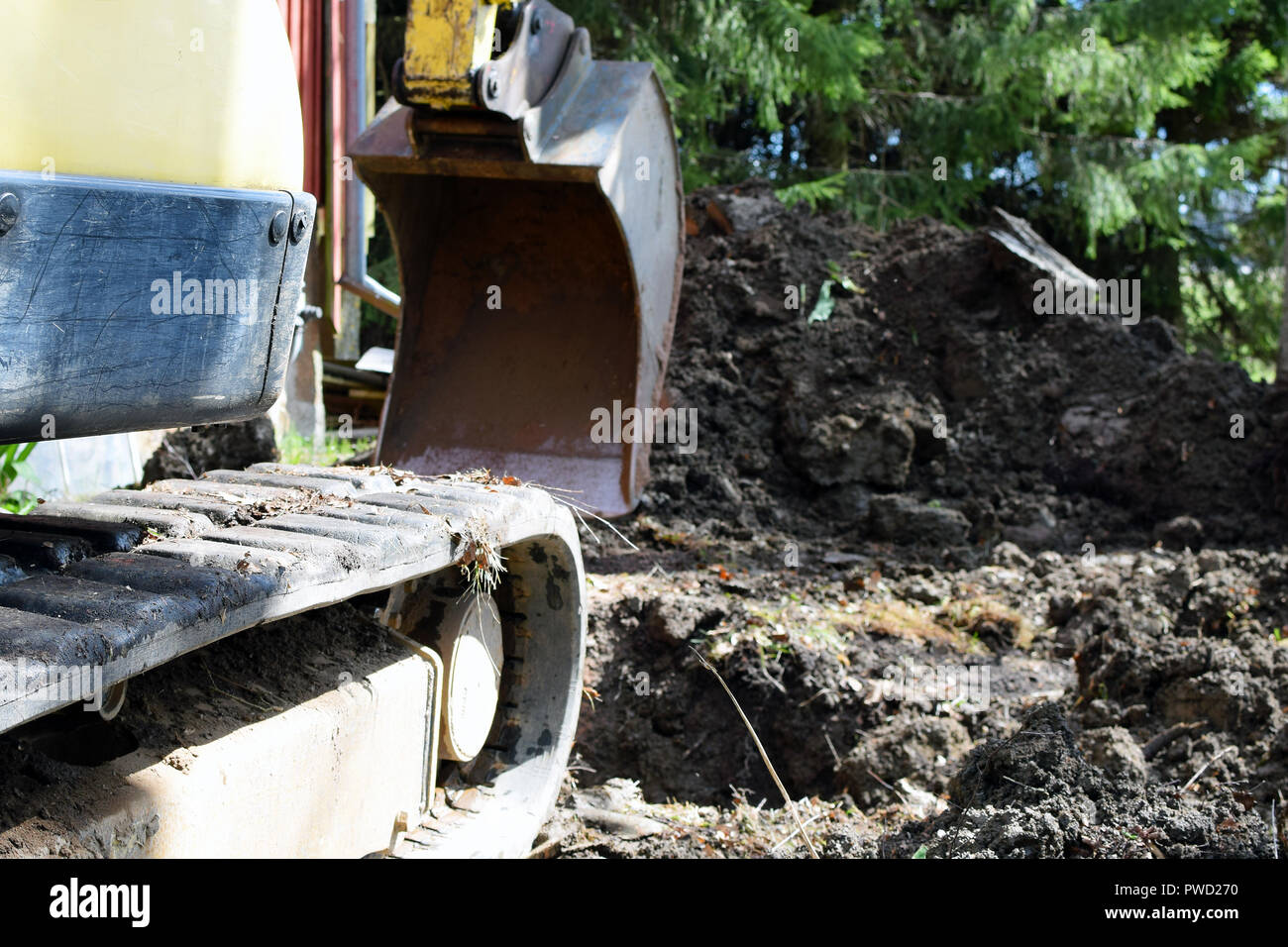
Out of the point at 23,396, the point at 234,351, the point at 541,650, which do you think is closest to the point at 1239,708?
the point at 541,650

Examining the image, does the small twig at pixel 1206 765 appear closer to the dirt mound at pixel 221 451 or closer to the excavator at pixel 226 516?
the excavator at pixel 226 516

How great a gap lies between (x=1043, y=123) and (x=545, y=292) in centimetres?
942

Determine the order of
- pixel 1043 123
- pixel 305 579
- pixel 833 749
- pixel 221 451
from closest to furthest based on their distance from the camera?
pixel 305 579 < pixel 833 749 < pixel 221 451 < pixel 1043 123

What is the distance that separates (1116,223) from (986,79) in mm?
1870

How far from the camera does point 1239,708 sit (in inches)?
135

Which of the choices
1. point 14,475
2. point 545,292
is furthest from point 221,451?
point 545,292

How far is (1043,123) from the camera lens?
12492 mm

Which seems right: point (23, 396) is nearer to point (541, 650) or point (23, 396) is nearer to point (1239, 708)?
point (541, 650)

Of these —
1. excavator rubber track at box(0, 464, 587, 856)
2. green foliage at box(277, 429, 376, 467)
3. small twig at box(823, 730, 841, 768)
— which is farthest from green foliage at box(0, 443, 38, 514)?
small twig at box(823, 730, 841, 768)

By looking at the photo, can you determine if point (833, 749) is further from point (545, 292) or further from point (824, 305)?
point (824, 305)

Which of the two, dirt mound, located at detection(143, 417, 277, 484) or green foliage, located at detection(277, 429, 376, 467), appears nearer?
dirt mound, located at detection(143, 417, 277, 484)

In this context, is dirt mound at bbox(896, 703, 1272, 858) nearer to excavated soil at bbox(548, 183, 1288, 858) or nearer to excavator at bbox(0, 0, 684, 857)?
excavated soil at bbox(548, 183, 1288, 858)

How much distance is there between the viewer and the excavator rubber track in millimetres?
1502

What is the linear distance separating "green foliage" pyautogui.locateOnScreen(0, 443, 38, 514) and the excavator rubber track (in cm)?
210
